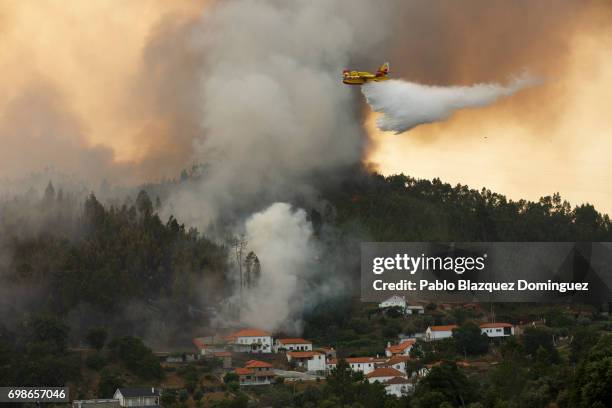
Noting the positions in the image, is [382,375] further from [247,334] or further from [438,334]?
[247,334]

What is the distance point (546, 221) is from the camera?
11438 centimetres

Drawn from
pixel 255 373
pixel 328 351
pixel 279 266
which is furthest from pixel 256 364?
pixel 279 266

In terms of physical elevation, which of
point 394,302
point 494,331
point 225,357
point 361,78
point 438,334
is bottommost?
point 225,357

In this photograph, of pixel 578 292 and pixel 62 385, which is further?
pixel 578 292

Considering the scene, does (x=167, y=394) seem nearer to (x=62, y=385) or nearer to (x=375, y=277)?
(x=62, y=385)

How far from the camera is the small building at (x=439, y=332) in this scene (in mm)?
95188

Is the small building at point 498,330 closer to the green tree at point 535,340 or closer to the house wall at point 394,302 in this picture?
the green tree at point 535,340

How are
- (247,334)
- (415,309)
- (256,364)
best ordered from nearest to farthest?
(256,364)
(247,334)
(415,309)

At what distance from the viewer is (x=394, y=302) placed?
105 metres

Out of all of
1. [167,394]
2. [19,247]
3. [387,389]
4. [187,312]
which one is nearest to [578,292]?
[387,389]

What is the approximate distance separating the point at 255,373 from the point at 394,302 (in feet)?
68.7

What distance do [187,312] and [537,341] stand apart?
26.8 m

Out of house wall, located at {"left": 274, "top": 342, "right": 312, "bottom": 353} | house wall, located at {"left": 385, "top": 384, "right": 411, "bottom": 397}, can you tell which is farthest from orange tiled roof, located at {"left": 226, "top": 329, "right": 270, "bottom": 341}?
house wall, located at {"left": 385, "top": 384, "right": 411, "bottom": 397}

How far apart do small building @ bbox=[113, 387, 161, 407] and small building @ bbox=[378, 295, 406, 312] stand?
96.1ft
